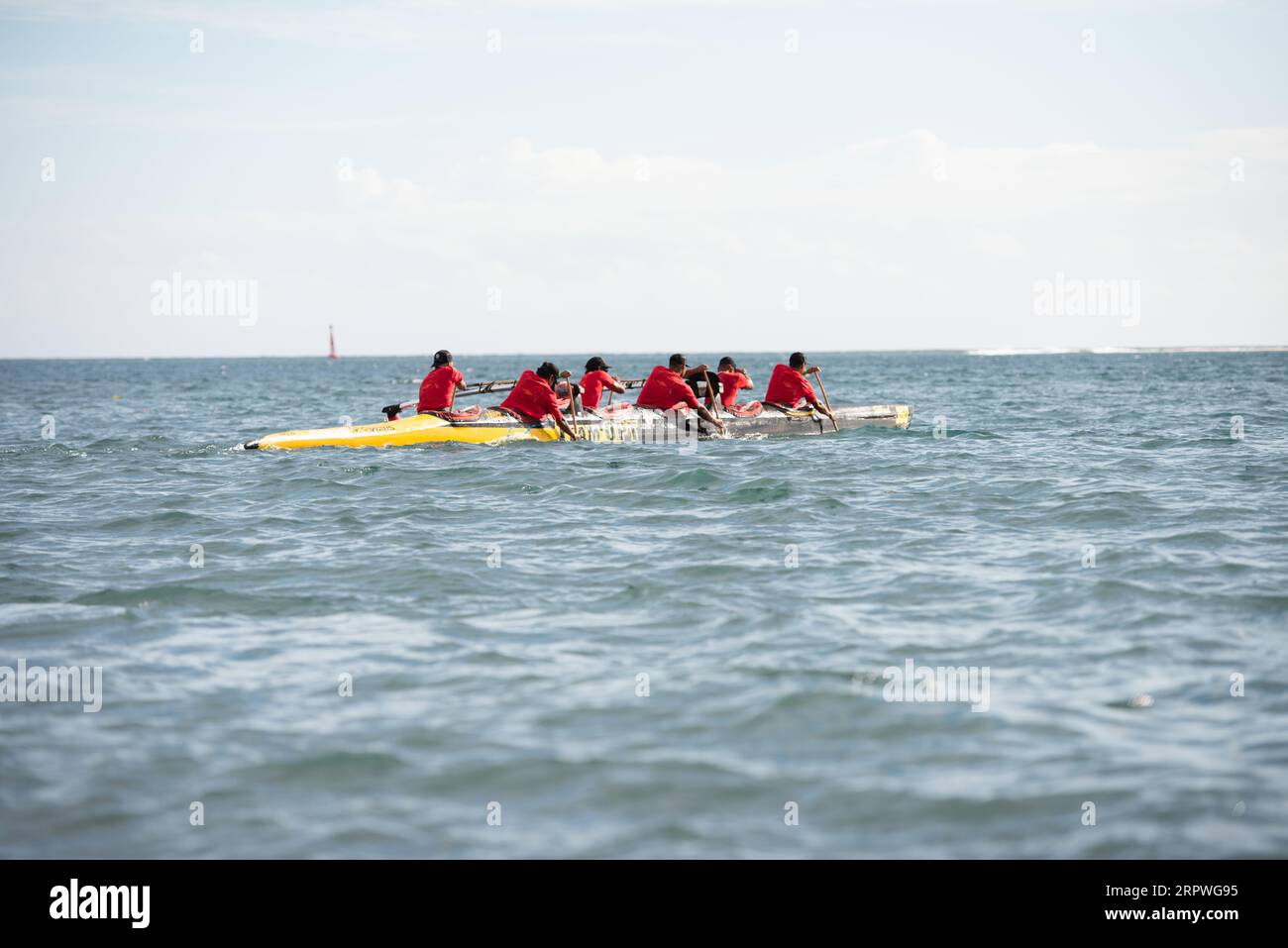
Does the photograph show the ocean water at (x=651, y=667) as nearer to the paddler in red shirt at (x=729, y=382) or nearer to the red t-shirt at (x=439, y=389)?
the red t-shirt at (x=439, y=389)

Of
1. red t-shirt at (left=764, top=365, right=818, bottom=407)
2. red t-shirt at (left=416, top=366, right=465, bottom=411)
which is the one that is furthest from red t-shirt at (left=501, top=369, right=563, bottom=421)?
red t-shirt at (left=764, top=365, right=818, bottom=407)

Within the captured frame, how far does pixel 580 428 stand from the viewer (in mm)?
20375

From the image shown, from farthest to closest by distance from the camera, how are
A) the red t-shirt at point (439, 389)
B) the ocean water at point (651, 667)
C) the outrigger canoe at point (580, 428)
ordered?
1. the red t-shirt at point (439, 389)
2. the outrigger canoe at point (580, 428)
3. the ocean water at point (651, 667)

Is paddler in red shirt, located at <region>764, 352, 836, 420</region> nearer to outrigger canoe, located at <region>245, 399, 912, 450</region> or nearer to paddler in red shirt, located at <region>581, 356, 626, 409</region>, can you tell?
outrigger canoe, located at <region>245, 399, 912, 450</region>

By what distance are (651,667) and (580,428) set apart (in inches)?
524

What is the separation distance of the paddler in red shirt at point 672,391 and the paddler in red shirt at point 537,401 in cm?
184

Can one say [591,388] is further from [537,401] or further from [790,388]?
[790,388]

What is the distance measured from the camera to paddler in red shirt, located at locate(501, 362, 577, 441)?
2006 centimetres

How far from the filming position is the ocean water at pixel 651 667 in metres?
5.14

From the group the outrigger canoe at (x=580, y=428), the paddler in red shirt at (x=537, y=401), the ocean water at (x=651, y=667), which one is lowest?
the ocean water at (x=651, y=667)

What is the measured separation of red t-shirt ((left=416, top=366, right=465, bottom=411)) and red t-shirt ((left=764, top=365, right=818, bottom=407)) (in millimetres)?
6651

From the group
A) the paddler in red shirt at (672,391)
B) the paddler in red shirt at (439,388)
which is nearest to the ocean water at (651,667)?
the paddler in red shirt at (439,388)
